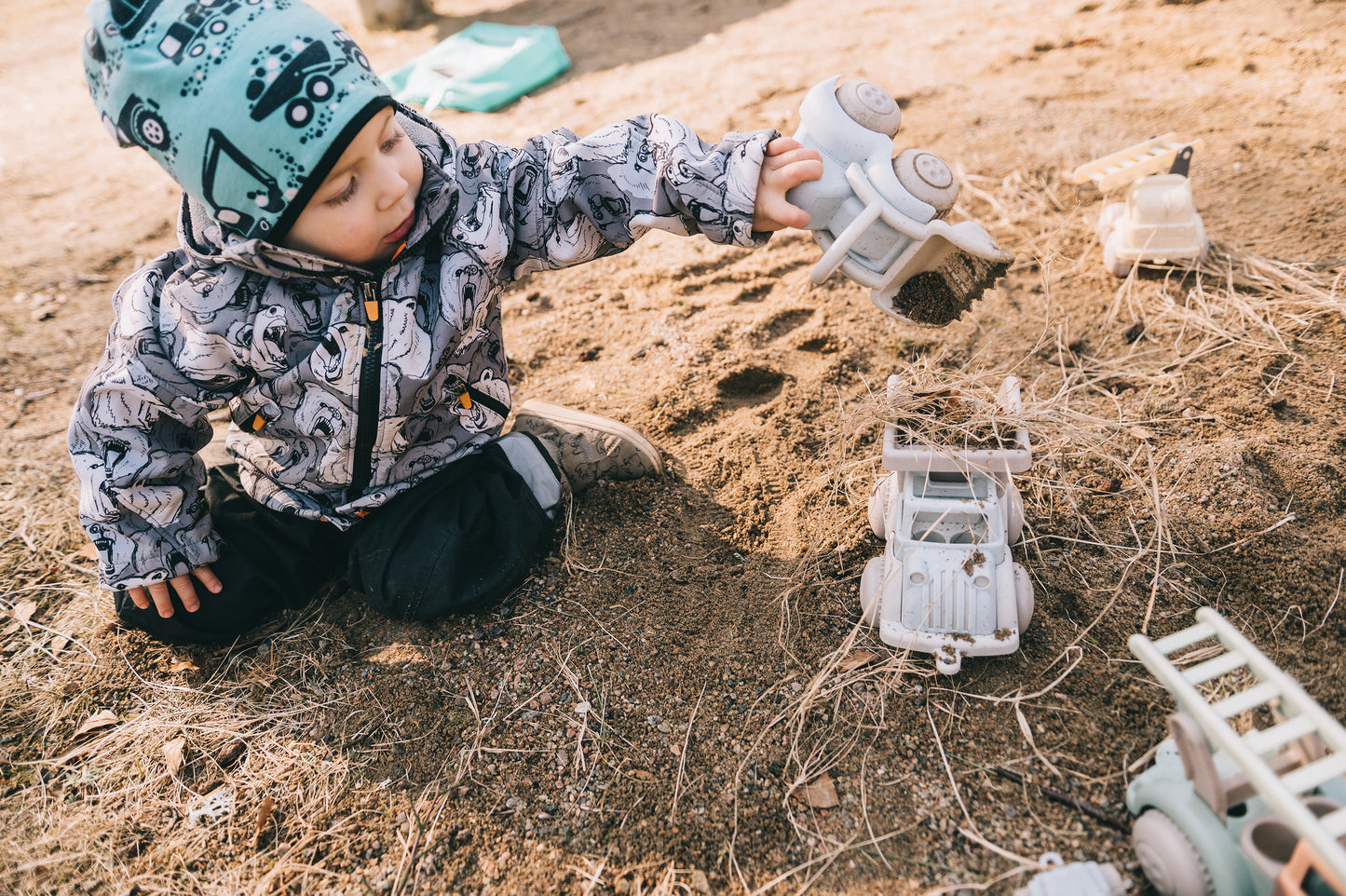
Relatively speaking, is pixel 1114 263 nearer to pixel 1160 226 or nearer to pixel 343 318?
pixel 1160 226

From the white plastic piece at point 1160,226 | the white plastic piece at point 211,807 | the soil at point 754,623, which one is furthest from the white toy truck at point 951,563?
the white plastic piece at point 211,807

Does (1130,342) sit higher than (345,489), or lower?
lower

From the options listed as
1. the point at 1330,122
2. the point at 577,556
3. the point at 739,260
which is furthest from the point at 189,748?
the point at 1330,122

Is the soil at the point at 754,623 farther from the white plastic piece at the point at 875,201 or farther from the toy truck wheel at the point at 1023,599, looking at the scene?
the white plastic piece at the point at 875,201

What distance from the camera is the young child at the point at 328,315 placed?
1646mm

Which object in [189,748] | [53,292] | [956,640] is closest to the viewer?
[956,640]

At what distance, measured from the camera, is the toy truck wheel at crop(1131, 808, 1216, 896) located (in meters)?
1.31

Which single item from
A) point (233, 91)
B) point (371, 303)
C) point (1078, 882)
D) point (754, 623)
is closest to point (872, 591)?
point (754, 623)

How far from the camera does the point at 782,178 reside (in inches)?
72.2

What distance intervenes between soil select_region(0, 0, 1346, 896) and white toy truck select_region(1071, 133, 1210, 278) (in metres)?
0.10

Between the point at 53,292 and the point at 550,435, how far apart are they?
113 inches

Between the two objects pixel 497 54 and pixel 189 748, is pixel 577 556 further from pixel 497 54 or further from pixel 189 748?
pixel 497 54

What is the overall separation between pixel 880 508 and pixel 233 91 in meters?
1.66

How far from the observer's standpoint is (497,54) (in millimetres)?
5379
